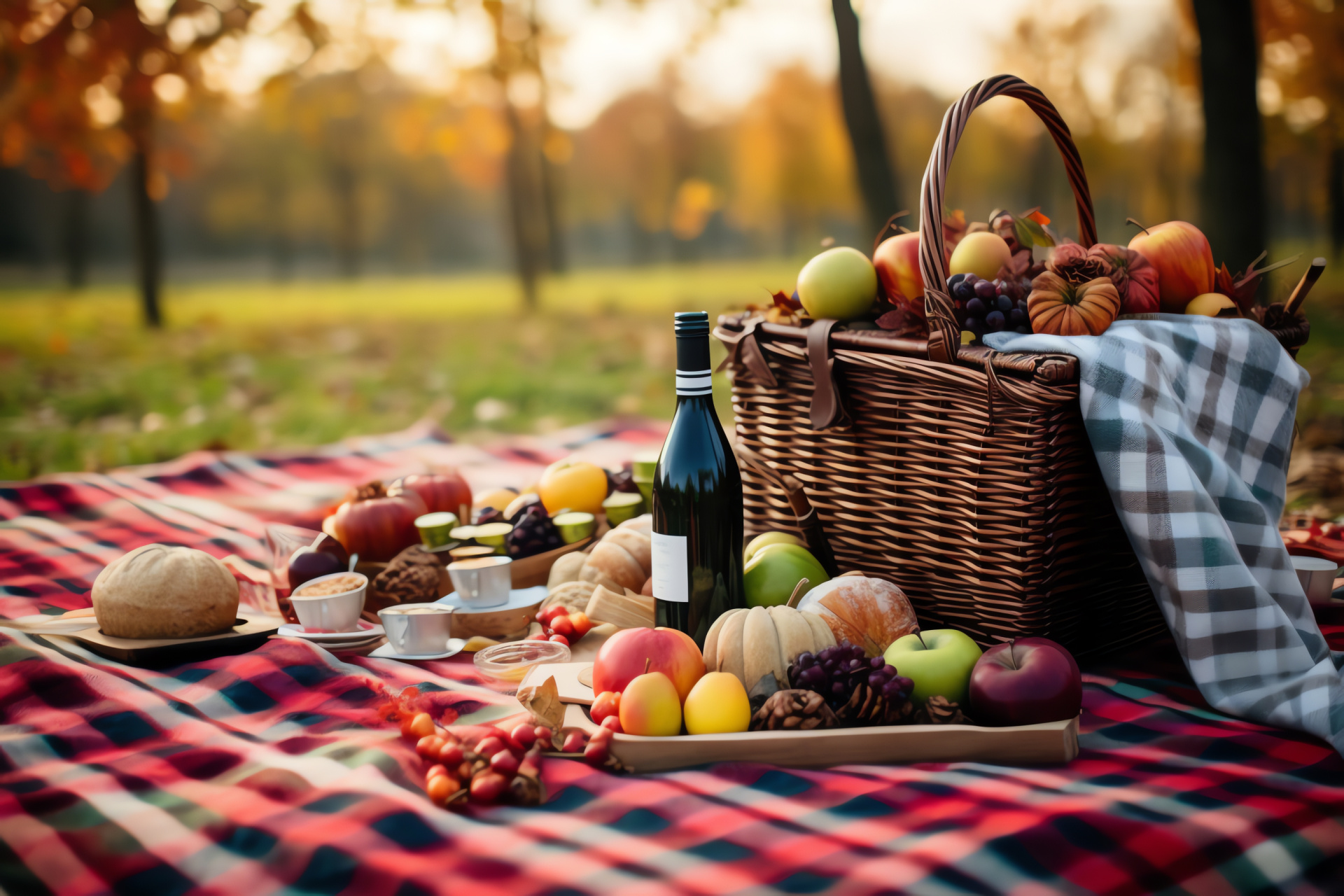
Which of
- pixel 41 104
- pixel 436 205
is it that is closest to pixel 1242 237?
pixel 41 104

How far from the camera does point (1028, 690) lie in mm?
1336

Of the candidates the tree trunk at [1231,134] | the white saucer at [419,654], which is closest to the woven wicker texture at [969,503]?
the white saucer at [419,654]

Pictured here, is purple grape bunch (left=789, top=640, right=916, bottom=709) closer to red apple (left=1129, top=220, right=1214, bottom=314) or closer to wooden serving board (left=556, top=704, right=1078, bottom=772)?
wooden serving board (left=556, top=704, right=1078, bottom=772)

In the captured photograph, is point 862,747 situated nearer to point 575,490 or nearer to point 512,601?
point 512,601

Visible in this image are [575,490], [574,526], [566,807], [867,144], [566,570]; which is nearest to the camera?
[566,807]

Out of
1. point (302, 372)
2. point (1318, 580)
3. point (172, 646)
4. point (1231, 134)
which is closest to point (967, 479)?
point (1318, 580)

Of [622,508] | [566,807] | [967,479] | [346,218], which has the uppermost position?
[346,218]

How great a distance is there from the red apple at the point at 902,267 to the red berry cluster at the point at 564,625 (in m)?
0.87

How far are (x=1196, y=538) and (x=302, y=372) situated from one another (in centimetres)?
639

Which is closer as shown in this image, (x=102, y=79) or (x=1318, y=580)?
(x=1318, y=580)

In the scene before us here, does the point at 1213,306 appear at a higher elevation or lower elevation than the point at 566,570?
higher

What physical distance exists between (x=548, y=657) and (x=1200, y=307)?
138 cm

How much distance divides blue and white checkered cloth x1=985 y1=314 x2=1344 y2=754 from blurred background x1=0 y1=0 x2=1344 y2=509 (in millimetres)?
588

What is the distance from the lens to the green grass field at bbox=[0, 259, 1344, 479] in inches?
191
